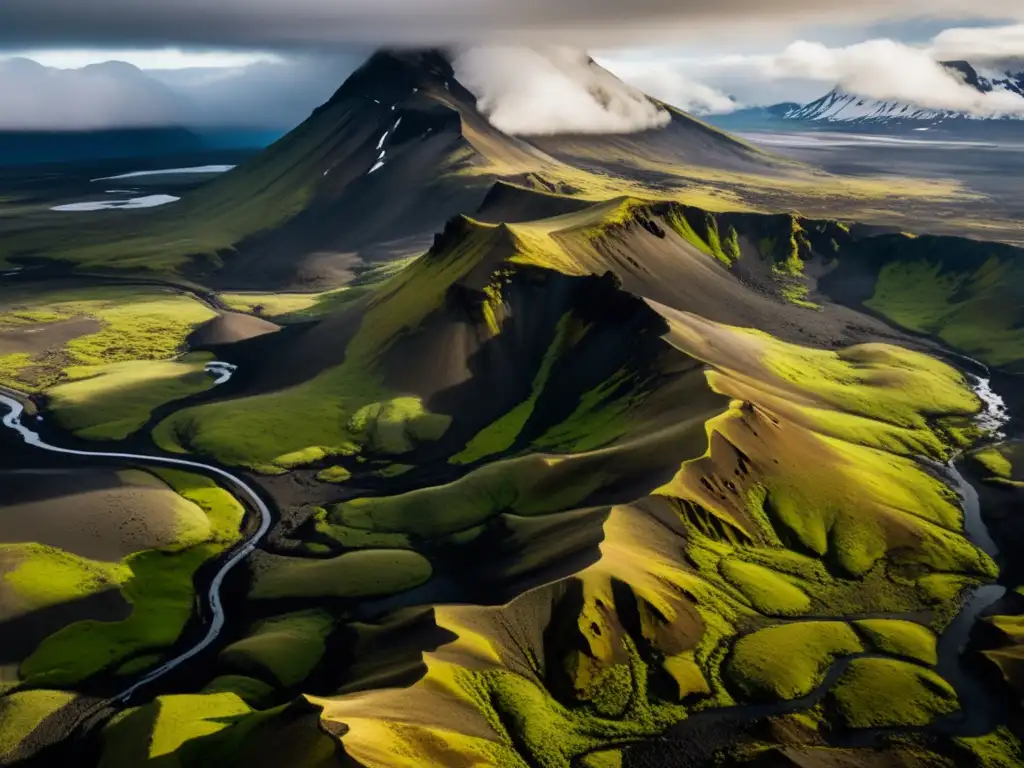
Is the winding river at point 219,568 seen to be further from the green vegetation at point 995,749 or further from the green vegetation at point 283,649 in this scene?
the green vegetation at point 995,749

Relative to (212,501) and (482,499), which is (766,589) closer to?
(482,499)

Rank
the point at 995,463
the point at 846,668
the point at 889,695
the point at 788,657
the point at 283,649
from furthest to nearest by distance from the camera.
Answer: the point at 995,463, the point at 283,649, the point at 788,657, the point at 846,668, the point at 889,695

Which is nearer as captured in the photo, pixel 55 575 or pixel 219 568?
pixel 55 575

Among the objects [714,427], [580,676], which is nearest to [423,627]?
[580,676]

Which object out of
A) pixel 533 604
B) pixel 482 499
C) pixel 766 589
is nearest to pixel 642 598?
pixel 533 604

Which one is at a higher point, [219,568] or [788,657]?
[788,657]

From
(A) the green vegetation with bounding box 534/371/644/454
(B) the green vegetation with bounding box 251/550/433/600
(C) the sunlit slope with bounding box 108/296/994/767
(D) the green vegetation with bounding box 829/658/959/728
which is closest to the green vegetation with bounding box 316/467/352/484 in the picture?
(C) the sunlit slope with bounding box 108/296/994/767

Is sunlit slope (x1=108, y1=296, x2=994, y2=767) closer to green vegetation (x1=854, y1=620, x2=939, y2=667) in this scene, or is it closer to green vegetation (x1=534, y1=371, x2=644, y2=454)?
green vegetation (x1=854, y1=620, x2=939, y2=667)
